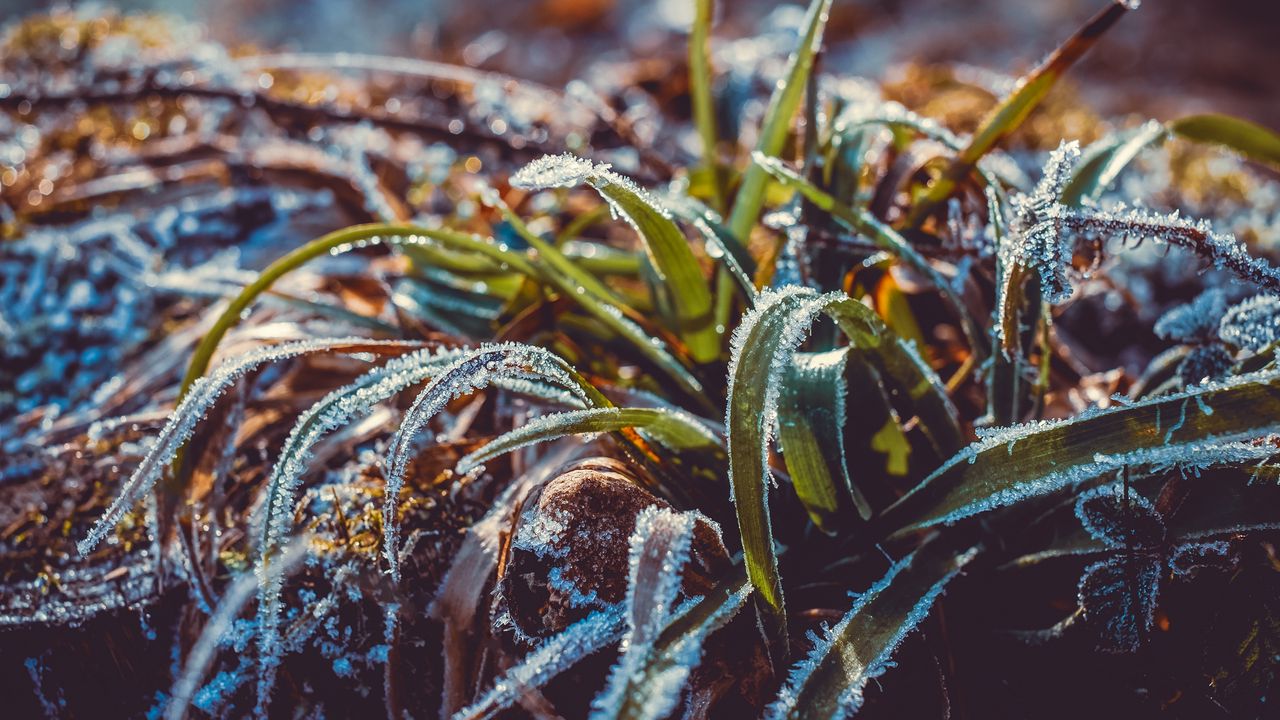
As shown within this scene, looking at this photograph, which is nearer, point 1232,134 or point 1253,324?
point 1253,324

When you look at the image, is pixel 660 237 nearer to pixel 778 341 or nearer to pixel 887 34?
pixel 778 341

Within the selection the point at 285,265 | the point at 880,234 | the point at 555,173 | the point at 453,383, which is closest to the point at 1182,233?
the point at 880,234

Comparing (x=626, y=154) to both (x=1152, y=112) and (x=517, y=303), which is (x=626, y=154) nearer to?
(x=517, y=303)

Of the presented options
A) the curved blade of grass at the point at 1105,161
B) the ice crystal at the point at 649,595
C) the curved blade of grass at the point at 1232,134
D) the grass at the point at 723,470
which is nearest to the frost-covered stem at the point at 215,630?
the grass at the point at 723,470

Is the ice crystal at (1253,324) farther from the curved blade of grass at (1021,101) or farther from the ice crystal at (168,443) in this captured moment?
the ice crystal at (168,443)

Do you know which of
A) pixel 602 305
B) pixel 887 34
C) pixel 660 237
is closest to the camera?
pixel 660 237

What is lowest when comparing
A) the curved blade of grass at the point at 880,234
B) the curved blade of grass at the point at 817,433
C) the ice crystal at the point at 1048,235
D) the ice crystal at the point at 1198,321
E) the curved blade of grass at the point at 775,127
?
the curved blade of grass at the point at 817,433

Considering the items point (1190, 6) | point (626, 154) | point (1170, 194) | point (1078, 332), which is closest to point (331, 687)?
point (626, 154)
